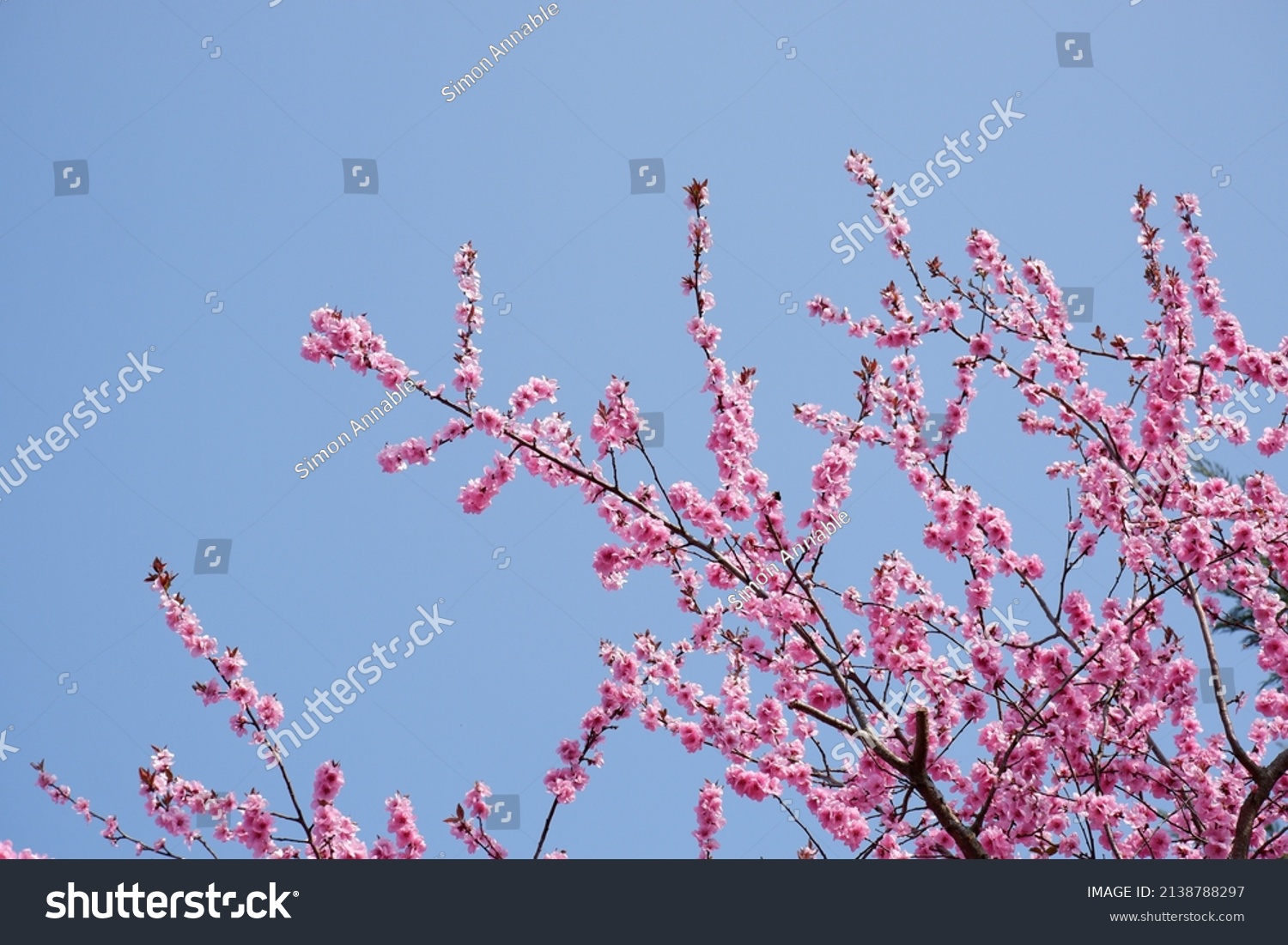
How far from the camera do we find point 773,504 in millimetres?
4750

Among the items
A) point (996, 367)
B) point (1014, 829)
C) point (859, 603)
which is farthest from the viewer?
point (996, 367)

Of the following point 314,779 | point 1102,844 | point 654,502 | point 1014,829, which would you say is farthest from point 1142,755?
point 314,779

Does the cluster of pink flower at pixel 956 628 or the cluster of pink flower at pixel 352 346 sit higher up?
the cluster of pink flower at pixel 352 346

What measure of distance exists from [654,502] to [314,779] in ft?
6.98

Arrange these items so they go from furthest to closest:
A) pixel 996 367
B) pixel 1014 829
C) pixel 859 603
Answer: pixel 996 367, pixel 859 603, pixel 1014 829

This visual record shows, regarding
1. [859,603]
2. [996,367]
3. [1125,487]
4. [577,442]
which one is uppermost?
[996,367]

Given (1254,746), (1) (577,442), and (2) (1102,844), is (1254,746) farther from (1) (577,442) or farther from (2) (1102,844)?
(1) (577,442)

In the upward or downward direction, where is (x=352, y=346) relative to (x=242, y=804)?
upward

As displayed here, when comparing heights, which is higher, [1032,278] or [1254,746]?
[1032,278]

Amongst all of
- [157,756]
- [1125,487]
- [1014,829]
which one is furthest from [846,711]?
[157,756]

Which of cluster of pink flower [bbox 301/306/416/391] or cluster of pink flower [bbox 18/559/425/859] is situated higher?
cluster of pink flower [bbox 301/306/416/391]

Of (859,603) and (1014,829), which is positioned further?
(859,603)

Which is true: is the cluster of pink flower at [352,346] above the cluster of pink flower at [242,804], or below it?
above

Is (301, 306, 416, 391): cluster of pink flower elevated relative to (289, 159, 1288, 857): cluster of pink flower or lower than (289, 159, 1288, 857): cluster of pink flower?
elevated
